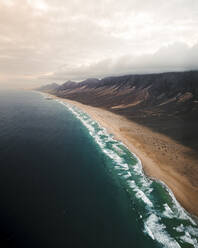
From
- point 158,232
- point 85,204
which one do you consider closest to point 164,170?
point 158,232

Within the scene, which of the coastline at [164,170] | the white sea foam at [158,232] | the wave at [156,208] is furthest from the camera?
the coastline at [164,170]

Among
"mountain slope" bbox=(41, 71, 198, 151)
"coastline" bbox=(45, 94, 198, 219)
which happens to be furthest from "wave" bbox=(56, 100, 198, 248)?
"mountain slope" bbox=(41, 71, 198, 151)

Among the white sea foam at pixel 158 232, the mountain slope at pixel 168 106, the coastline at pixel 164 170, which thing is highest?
the mountain slope at pixel 168 106

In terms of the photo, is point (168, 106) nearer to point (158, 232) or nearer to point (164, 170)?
point (164, 170)

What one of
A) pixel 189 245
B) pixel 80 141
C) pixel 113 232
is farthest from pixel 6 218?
pixel 80 141

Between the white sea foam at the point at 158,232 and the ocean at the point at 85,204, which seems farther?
the ocean at the point at 85,204

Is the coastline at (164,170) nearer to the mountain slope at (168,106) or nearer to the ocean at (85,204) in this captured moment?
the ocean at (85,204)

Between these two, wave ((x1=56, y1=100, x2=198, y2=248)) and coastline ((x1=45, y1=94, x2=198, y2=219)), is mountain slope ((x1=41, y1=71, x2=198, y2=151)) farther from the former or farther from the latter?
wave ((x1=56, y1=100, x2=198, y2=248))

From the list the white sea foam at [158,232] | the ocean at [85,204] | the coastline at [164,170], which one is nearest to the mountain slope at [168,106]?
the coastline at [164,170]
